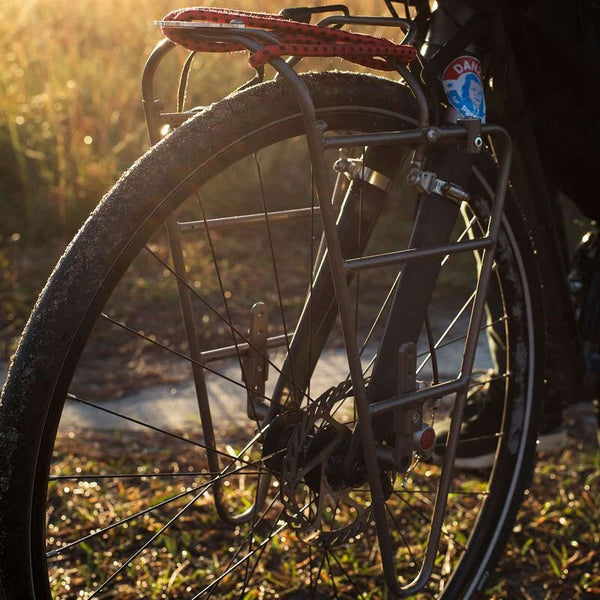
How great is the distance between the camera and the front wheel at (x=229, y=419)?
1263mm

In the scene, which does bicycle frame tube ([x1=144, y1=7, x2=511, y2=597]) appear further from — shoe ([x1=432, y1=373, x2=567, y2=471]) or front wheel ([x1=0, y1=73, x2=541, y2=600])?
shoe ([x1=432, y1=373, x2=567, y2=471])

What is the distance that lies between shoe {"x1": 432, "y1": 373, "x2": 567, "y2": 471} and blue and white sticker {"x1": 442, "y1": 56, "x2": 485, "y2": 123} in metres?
0.90

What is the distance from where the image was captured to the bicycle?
4.18 ft

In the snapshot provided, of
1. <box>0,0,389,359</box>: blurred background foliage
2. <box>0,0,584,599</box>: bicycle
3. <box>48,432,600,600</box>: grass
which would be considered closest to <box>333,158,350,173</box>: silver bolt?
<box>0,0,584,599</box>: bicycle

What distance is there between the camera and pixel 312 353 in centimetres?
174

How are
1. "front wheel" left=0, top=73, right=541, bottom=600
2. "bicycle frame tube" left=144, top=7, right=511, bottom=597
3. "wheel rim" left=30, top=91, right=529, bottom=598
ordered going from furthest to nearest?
"wheel rim" left=30, top=91, right=529, bottom=598
"bicycle frame tube" left=144, top=7, right=511, bottom=597
"front wheel" left=0, top=73, right=541, bottom=600

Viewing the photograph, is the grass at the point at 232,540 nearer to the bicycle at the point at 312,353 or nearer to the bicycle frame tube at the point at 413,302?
the bicycle at the point at 312,353

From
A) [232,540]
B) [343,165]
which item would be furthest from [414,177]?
[232,540]

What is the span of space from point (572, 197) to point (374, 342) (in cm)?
158

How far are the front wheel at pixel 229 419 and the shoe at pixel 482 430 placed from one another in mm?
24

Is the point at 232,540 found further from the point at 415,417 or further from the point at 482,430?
the point at 415,417

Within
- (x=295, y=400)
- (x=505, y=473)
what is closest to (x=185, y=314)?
(x=295, y=400)

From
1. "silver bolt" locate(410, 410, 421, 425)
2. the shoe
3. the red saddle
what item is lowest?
"silver bolt" locate(410, 410, 421, 425)

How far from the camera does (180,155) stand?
1.30 m
